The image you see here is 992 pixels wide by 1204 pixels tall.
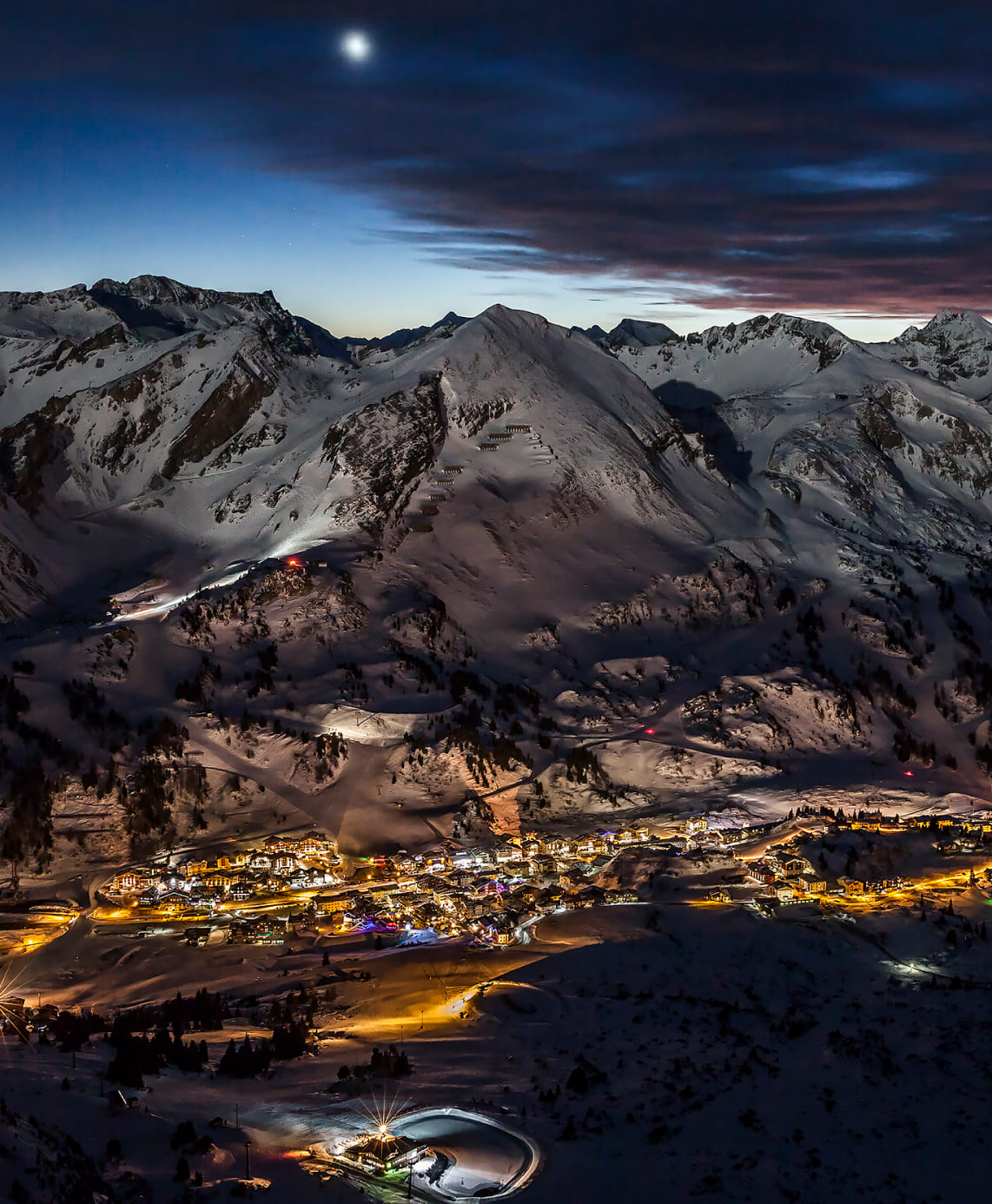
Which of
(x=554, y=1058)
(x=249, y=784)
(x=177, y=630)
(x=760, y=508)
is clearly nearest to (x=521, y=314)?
(x=760, y=508)

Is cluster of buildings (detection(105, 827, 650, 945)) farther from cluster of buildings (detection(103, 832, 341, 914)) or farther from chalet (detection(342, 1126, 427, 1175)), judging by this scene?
chalet (detection(342, 1126, 427, 1175))

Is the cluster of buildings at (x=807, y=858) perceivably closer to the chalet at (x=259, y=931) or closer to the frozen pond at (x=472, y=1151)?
the chalet at (x=259, y=931)

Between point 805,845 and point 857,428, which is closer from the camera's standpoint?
point 805,845

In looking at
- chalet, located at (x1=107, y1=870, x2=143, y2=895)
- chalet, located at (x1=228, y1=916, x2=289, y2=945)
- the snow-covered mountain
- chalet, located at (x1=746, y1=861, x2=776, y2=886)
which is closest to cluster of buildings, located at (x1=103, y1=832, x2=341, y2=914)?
chalet, located at (x1=107, y1=870, x2=143, y2=895)

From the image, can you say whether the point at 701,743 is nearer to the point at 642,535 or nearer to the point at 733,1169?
the point at 642,535

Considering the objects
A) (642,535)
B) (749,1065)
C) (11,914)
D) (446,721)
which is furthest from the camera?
(642,535)

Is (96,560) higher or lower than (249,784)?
higher

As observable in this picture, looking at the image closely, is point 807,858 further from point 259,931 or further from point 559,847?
point 259,931

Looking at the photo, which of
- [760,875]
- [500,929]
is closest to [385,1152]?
[500,929]
